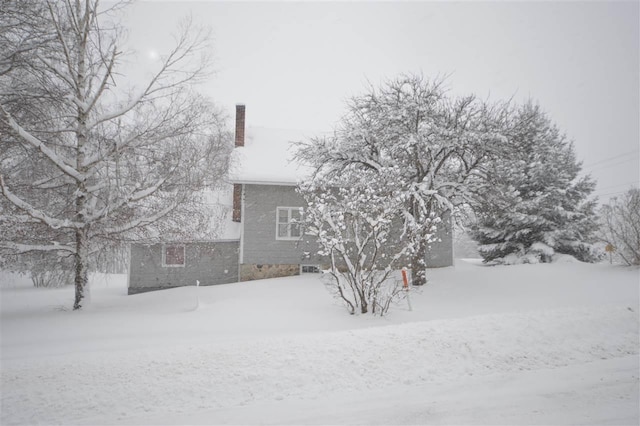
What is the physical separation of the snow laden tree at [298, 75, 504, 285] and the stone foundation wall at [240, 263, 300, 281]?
17.4ft

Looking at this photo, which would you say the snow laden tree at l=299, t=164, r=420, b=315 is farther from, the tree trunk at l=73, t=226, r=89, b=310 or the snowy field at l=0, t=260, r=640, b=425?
the tree trunk at l=73, t=226, r=89, b=310

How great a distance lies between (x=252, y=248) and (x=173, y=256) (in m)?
3.93

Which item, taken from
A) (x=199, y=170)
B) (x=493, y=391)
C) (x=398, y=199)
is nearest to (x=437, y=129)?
(x=398, y=199)

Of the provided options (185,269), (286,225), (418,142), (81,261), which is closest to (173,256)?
(185,269)

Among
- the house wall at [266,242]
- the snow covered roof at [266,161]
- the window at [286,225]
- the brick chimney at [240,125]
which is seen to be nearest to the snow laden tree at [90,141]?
the snow covered roof at [266,161]

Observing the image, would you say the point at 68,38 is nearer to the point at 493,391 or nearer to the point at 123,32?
the point at 123,32

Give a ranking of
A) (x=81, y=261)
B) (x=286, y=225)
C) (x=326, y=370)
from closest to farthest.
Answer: (x=326, y=370)
(x=81, y=261)
(x=286, y=225)

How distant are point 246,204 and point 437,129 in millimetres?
8830

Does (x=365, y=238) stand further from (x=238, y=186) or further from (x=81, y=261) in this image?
(x=238, y=186)

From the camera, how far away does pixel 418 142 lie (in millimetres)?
12242

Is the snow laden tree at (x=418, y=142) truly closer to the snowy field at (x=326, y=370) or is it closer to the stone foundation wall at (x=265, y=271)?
the stone foundation wall at (x=265, y=271)

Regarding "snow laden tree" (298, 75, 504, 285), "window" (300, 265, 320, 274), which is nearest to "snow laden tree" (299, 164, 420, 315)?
"snow laden tree" (298, 75, 504, 285)

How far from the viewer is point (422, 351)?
5.63 meters

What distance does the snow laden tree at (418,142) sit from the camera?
1237 centimetres
